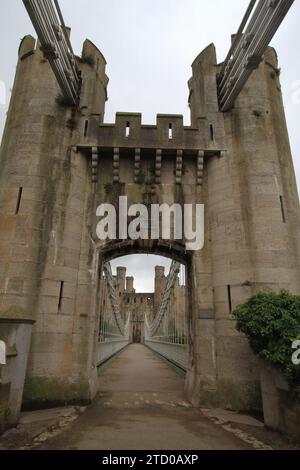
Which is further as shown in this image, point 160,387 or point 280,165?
point 160,387

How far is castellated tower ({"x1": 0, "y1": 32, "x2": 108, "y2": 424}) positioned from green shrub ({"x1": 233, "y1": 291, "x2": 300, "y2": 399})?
431 cm

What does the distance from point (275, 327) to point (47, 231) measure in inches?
242

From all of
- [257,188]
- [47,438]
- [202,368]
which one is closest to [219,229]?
[257,188]

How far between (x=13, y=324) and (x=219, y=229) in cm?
583

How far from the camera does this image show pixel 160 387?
9.97 meters

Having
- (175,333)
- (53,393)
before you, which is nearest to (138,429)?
(53,393)

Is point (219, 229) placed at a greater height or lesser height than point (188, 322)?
greater

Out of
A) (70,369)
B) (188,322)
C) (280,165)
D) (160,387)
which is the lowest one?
(160,387)

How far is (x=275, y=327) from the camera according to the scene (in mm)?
5402

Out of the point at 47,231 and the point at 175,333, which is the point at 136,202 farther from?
the point at 175,333

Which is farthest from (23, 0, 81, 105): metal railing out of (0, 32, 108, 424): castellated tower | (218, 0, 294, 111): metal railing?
(218, 0, 294, 111): metal railing

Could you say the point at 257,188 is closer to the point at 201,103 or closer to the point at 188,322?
the point at 201,103

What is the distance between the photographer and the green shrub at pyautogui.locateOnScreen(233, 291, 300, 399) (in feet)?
16.7

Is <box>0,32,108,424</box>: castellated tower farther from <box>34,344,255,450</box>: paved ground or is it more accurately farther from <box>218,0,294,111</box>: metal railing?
<box>218,0,294,111</box>: metal railing
